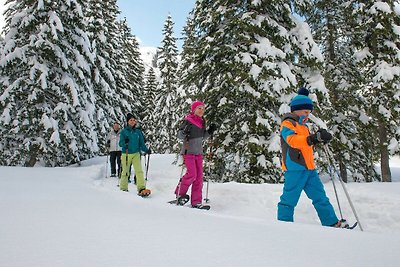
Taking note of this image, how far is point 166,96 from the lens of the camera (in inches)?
1484

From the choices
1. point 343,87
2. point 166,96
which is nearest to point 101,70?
point 166,96

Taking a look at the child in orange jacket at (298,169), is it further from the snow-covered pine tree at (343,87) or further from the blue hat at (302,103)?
the snow-covered pine tree at (343,87)

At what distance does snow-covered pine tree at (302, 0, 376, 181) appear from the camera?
1463cm

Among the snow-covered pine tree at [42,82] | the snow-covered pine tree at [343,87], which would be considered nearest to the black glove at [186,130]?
the snow-covered pine tree at [42,82]

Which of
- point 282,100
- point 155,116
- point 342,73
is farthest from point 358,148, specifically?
point 155,116

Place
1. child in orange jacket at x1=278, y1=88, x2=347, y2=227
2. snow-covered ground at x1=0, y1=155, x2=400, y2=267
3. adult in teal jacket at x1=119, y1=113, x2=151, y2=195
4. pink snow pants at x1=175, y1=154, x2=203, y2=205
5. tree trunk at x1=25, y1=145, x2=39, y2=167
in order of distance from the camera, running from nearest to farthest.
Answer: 1. snow-covered ground at x1=0, y1=155, x2=400, y2=267
2. child in orange jacket at x1=278, y1=88, x2=347, y2=227
3. pink snow pants at x1=175, y1=154, x2=203, y2=205
4. adult in teal jacket at x1=119, y1=113, x2=151, y2=195
5. tree trunk at x1=25, y1=145, x2=39, y2=167

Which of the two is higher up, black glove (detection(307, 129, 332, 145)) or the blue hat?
the blue hat

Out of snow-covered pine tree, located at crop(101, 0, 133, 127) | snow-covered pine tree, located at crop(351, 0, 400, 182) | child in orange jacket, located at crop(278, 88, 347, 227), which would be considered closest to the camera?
child in orange jacket, located at crop(278, 88, 347, 227)

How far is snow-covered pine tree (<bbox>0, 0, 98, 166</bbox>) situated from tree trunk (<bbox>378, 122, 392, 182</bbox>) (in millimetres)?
13851

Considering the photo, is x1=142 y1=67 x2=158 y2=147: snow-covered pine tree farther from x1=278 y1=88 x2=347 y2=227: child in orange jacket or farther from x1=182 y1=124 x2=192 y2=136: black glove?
x1=278 y1=88 x2=347 y2=227: child in orange jacket

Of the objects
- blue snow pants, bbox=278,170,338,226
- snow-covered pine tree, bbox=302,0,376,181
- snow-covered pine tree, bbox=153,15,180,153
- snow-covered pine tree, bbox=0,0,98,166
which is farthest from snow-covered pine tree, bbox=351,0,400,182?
snow-covered pine tree, bbox=153,15,180,153

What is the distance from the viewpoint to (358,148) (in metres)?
15.2

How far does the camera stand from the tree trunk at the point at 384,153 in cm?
1455

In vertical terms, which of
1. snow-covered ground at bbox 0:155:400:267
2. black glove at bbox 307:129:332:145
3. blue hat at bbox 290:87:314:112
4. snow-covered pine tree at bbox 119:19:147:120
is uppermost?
snow-covered pine tree at bbox 119:19:147:120
